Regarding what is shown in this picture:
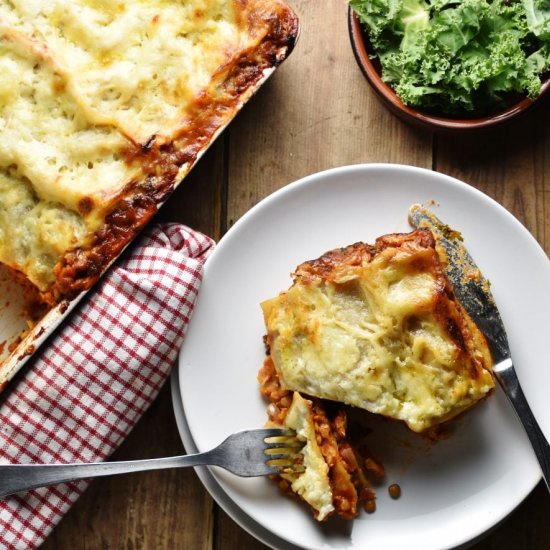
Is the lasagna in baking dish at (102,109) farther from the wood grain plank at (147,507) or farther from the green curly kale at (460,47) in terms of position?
the wood grain plank at (147,507)

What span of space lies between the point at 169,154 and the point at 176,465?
1.12 m

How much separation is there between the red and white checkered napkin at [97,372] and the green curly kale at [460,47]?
109 cm

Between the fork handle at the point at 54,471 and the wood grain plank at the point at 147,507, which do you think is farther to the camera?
the wood grain plank at the point at 147,507

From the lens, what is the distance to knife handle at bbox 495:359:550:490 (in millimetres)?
3049

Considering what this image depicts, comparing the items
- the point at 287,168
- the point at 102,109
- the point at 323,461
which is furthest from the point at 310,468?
the point at 102,109

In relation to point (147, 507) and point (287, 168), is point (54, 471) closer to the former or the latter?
point (147, 507)

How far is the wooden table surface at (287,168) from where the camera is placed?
336 centimetres

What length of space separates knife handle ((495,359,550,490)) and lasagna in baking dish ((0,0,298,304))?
1.42 metres

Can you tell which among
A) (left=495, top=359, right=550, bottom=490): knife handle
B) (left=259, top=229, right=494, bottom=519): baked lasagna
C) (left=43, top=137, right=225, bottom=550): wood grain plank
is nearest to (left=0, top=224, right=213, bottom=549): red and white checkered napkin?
(left=43, top=137, right=225, bottom=550): wood grain plank

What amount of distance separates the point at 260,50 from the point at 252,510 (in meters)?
1.69

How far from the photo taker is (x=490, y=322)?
121 inches

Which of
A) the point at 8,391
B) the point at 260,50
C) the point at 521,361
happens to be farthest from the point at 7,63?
the point at 521,361

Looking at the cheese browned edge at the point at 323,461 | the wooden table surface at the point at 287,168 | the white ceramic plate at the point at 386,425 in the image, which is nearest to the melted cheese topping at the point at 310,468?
the cheese browned edge at the point at 323,461

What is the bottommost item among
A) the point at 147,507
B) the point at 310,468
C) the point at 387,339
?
the point at 147,507
